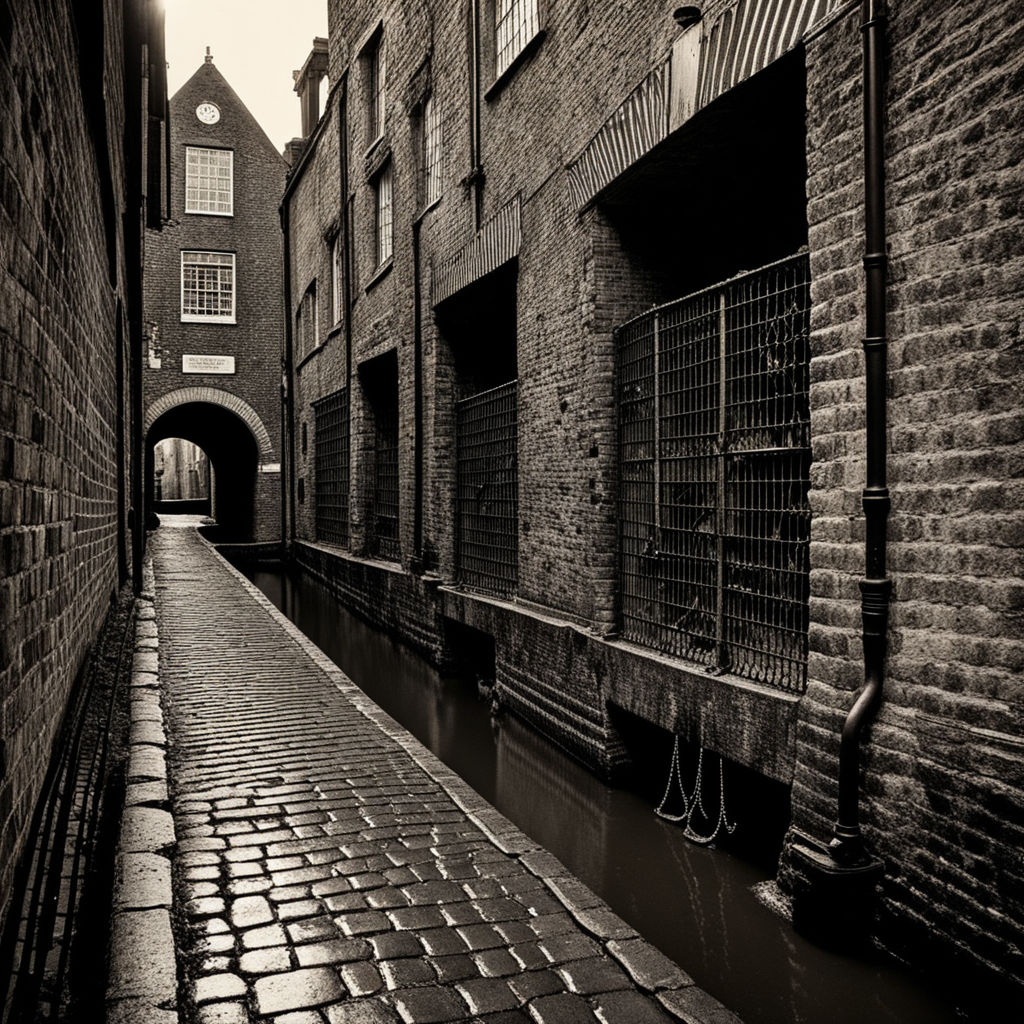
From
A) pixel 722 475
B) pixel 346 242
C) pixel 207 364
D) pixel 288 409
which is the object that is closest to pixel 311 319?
pixel 288 409

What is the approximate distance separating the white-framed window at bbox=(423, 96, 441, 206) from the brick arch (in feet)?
45.5

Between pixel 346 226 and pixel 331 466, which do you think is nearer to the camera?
pixel 346 226

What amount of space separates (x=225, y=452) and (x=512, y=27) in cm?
2348

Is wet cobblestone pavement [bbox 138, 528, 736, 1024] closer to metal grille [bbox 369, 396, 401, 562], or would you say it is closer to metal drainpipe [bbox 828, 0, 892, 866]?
metal drainpipe [bbox 828, 0, 892, 866]

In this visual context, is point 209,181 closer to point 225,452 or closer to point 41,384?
point 225,452

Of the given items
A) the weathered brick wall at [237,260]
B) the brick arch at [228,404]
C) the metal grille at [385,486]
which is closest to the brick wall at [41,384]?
the metal grille at [385,486]

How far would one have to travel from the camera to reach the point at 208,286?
2512 cm

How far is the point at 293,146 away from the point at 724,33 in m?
19.5

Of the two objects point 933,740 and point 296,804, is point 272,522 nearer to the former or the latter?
point 296,804

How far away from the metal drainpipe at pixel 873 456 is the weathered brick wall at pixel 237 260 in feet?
71.6

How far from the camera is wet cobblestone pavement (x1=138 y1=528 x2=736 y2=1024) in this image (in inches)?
110

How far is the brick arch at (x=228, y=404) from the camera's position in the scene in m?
24.4

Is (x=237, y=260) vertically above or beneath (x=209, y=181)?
beneath

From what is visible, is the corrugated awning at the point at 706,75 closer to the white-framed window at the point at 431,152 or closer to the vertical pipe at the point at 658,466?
the vertical pipe at the point at 658,466
